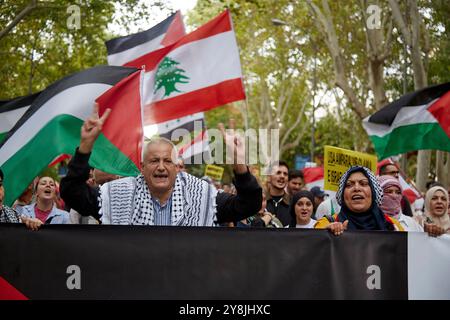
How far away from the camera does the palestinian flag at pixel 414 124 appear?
31.6 feet

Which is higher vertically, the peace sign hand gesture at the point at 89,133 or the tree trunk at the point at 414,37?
the tree trunk at the point at 414,37

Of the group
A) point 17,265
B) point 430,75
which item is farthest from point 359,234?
point 430,75

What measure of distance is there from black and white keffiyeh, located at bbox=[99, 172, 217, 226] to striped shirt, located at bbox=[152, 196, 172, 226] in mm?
33

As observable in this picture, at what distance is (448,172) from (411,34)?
18.8ft

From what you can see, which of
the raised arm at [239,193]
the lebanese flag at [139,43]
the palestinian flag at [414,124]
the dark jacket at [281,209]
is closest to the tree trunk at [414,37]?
the palestinian flag at [414,124]

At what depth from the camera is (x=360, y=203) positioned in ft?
19.8

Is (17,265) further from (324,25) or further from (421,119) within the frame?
(324,25)

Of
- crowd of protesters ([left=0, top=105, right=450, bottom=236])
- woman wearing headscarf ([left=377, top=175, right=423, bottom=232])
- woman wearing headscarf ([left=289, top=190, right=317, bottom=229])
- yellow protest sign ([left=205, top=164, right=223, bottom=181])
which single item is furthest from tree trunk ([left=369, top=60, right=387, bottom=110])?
crowd of protesters ([left=0, top=105, right=450, bottom=236])

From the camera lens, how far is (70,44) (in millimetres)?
23094

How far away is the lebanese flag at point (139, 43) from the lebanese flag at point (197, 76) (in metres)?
0.84

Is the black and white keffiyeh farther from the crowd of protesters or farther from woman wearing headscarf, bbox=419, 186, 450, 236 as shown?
woman wearing headscarf, bbox=419, 186, 450, 236

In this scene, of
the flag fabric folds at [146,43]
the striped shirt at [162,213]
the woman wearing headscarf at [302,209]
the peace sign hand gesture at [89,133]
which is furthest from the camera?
the flag fabric folds at [146,43]

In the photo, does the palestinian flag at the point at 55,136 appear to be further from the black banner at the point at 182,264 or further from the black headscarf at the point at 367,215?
the black headscarf at the point at 367,215

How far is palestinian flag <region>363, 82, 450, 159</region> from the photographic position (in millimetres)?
→ 9617
